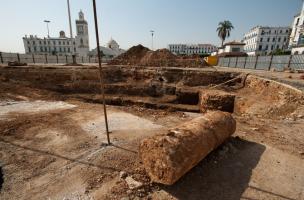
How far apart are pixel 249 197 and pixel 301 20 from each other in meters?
57.6

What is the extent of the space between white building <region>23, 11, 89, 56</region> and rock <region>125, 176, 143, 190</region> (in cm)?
7065

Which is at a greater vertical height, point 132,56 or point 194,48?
point 194,48

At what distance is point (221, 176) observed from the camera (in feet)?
9.96

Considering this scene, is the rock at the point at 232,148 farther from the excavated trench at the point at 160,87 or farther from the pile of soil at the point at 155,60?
the pile of soil at the point at 155,60

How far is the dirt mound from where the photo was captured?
966 inches

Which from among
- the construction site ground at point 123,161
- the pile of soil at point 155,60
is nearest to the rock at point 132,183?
the construction site ground at point 123,161

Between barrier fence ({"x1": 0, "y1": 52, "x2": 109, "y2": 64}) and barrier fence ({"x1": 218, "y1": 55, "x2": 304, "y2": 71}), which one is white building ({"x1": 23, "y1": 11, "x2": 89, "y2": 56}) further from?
barrier fence ({"x1": 218, "y1": 55, "x2": 304, "y2": 71})

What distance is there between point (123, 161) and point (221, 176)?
5.94ft

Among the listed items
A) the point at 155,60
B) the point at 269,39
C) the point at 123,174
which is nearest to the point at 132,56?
the point at 155,60

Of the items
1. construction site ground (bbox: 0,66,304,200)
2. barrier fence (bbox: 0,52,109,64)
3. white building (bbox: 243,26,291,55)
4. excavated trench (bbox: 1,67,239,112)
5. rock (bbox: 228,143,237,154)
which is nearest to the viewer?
construction site ground (bbox: 0,66,304,200)

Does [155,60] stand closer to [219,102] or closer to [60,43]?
[219,102]

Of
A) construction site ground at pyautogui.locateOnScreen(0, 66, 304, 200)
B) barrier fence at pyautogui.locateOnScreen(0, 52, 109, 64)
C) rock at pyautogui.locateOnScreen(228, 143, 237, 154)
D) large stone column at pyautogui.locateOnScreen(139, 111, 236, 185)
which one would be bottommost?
construction site ground at pyautogui.locateOnScreen(0, 66, 304, 200)

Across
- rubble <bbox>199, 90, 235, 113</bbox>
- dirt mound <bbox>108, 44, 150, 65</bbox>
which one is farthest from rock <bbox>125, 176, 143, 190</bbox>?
dirt mound <bbox>108, 44, 150, 65</bbox>

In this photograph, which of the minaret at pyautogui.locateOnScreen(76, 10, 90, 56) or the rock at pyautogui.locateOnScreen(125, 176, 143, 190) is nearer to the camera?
the rock at pyautogui.locateOnScreen(125, 176, 143, 190)
